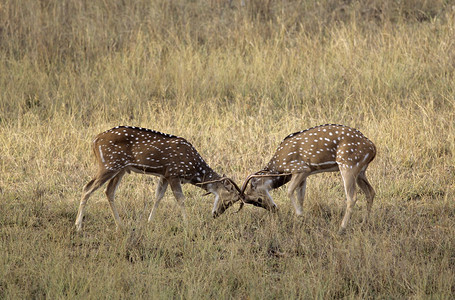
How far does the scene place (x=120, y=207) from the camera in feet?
27.2

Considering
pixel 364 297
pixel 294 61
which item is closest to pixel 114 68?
pixel 294 61

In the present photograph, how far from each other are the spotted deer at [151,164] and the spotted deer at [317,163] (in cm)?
34

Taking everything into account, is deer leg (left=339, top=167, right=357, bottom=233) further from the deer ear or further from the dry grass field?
the deer ear

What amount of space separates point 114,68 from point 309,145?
6.00 meters

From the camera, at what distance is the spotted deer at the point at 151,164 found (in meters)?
7.67

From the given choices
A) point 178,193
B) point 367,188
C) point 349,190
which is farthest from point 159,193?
point 367,188

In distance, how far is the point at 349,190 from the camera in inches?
300

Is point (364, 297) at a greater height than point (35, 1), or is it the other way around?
point (35, 1)

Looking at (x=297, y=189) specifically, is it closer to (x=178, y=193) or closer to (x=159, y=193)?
(x=178, y=193)

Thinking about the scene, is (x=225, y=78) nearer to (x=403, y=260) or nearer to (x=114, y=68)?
(x=114, y=68)

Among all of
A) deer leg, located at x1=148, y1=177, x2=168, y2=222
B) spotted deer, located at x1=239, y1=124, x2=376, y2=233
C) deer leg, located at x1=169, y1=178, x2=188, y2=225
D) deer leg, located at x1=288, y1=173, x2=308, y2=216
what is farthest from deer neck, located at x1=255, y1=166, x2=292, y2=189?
deer leg, located at x1=148, y1=177, x2=168, y2=222

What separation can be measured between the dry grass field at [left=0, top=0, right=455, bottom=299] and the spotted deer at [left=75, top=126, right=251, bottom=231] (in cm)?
24

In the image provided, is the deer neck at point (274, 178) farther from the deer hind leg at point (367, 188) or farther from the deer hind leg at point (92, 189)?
the deer hind leg at point (92, 189)

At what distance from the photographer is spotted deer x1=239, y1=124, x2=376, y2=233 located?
301 inches
